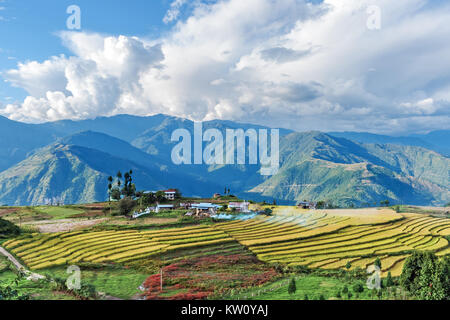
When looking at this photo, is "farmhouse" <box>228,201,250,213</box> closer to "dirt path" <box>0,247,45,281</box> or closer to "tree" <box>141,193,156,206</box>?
"tree" <box>141,193,156,206</box>

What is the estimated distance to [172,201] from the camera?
70250 millimetres

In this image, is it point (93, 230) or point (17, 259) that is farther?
point (93, 230)

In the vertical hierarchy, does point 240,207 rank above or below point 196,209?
Answer: above

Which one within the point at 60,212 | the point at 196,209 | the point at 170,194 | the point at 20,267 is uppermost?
the point at 170,194

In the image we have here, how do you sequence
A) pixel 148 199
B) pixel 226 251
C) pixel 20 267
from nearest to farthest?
pixel 20 267, pixel 226 251, pixel 148 199

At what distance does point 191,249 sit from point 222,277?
9609mm

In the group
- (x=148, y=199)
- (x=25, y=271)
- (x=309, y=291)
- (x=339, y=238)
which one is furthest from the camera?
(x=148, y=199)

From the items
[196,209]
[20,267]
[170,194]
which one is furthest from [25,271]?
[170,194]

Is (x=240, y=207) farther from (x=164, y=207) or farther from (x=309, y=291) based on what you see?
(x=309, y=291)

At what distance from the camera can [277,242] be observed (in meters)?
40.6
